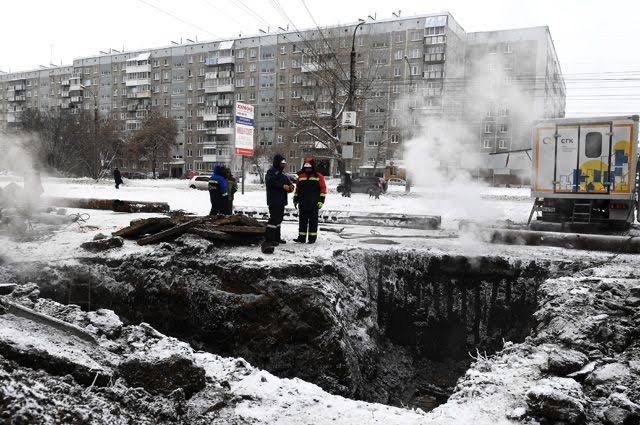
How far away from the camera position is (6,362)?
11.1 ft

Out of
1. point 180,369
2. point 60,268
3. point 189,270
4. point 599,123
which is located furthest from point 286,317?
point 599,123

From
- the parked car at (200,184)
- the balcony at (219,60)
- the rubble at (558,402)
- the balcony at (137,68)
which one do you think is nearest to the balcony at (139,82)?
the balcony at (137,68)

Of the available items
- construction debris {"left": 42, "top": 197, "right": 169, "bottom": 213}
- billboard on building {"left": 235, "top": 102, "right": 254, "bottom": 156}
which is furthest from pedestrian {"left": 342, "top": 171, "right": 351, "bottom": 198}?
construction debris {"left": 42, "top": 197, "right": 169, "bottom": 213}

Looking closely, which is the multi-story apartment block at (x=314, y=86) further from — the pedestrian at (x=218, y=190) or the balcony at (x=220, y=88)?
the pedestrian at (x=218, y=190)

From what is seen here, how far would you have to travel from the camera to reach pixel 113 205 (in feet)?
47.8

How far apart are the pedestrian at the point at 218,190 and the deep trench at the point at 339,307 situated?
2425 millimetres

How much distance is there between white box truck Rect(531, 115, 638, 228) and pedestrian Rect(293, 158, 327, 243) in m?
6.81

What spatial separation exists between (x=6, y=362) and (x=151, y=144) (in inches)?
2090

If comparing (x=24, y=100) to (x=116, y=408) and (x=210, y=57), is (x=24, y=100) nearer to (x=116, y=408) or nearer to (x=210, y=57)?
(x=210, y=57)

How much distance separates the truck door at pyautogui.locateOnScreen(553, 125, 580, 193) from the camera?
12406mm

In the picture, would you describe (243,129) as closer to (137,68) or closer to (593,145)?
(593,145)

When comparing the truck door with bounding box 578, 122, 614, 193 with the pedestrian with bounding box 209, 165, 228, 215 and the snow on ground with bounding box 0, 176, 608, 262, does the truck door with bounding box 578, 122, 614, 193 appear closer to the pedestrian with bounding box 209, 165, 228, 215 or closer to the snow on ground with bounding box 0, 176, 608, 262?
the snow on ground with bounding box 0, 176, 608, 262

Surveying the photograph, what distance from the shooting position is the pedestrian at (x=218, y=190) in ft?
34.6

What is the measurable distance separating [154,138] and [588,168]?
48112 millimetres
